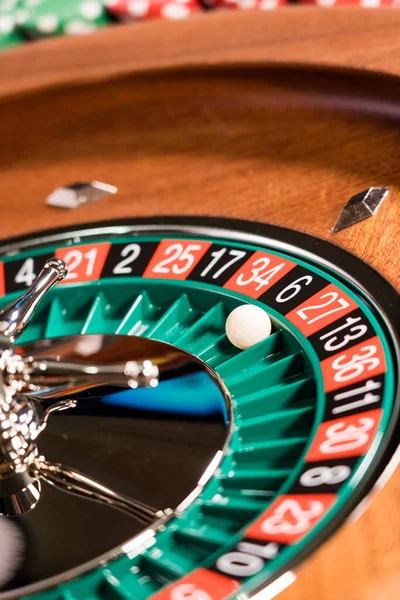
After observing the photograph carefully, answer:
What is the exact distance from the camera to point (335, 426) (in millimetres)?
1315

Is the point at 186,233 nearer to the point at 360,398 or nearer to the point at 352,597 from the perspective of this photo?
the point at 360,398

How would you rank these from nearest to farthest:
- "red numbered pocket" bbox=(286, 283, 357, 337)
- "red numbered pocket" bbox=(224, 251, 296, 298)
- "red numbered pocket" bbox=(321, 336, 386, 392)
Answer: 1. "red numbered pocket" bbox=(321, 336, 386, 392)
2. "red numbered pocket" bbox=(286, 283, 357, 337)
3. "red numbered pocket" bbox=(224, 251, 296, 298)

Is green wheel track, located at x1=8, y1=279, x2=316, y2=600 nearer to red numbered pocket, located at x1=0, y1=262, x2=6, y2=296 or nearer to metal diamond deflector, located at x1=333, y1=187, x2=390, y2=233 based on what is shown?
red numbered pocket, located at x1=0, y1=262, x2=6, y2=296

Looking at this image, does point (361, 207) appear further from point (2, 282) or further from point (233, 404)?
point (2, 282)

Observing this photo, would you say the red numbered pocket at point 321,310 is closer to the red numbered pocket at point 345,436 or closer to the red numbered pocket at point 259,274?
the red numbered pocket at point 259,274

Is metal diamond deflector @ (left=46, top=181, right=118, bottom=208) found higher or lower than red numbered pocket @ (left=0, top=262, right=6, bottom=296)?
higher

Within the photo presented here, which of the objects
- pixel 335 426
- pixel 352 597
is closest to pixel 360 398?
pixel 335 426

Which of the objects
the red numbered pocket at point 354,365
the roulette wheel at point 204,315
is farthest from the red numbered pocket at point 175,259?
the red numbered pocket at point 354,365

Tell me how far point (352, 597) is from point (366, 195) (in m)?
0.99

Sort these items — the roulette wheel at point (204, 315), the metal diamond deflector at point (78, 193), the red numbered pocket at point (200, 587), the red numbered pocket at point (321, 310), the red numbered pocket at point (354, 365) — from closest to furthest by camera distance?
1. the red numbered pocket at point (200, 587)
2. the roulette wheel at point (204, 315)
3. the red numbered pocket at point (354, 365)
4. the red numbered pocket at point (321, 310)
5. the metal diamond deflector at point (78, 193)

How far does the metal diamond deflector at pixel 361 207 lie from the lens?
1.73 meters

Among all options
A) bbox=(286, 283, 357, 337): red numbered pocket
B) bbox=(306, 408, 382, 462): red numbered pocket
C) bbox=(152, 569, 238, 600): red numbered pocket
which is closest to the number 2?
bbox=(286, 283, 357, 337): red numbered pocket

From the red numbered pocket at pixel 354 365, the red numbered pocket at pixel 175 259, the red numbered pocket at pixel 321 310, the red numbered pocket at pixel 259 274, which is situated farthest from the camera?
the red numbered pocket at pixel 175 259

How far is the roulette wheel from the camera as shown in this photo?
1.20 m
